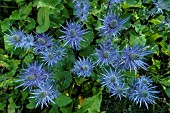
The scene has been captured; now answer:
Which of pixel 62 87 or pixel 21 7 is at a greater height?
pixel 21 7

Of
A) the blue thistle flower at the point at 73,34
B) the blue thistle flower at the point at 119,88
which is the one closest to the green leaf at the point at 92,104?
the blue thistle flower at the point at 119,88

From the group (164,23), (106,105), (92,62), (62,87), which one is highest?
(164,23)

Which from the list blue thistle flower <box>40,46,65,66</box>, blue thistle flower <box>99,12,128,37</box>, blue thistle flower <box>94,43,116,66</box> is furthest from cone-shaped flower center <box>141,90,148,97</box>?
blue thistle flower <box>40,46,65,66</box>

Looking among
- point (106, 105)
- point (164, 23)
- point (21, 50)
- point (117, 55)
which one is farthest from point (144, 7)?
point (21, 50)

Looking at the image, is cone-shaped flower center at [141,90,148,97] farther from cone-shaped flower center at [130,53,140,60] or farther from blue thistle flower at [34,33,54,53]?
blue thistle flower at [34,33,54,53]

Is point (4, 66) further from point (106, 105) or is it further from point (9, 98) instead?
→ point (106, 105)

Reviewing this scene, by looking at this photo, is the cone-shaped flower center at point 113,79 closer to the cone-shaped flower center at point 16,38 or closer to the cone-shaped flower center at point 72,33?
the cone-shaped flower center at point 72,33

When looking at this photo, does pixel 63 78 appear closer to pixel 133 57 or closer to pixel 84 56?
pixel 84 56
